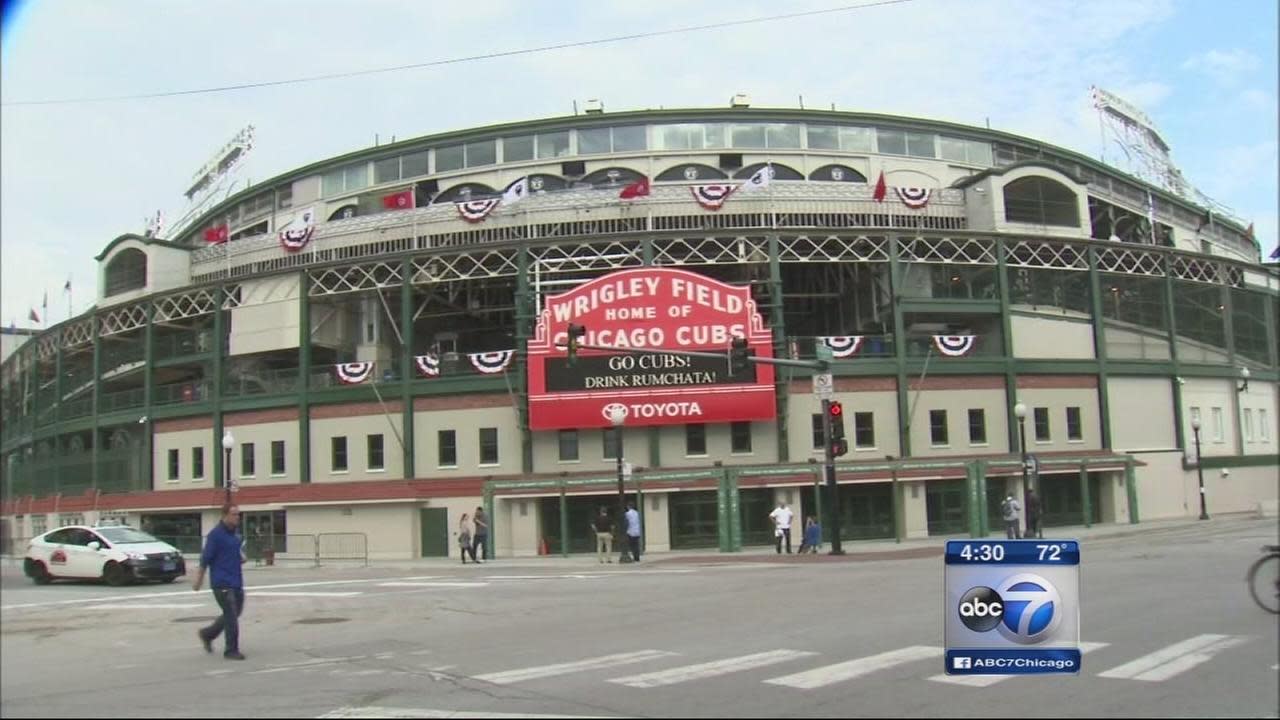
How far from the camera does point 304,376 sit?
43531 mm

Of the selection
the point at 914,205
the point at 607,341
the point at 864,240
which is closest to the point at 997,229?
the point at 914,205

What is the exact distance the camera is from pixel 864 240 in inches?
1681

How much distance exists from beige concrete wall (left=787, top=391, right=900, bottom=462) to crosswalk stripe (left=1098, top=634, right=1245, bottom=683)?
31.6 meters

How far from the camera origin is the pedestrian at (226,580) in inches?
446

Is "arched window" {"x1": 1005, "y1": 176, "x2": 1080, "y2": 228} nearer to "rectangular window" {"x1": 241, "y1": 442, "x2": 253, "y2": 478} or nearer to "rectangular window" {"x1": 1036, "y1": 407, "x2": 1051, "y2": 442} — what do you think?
"rectangular window" {"x1": 1036, "y1": 407, "x2": 1051, "y2": 442}

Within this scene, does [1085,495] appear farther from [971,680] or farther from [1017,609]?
[1017,609]

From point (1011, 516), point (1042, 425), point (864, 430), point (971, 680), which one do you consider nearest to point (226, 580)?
point (971, 680)

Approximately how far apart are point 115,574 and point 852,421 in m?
27.2

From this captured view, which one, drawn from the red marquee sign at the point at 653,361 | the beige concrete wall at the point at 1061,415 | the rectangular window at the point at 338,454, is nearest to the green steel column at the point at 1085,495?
the beige concrete wall at the point at 1061,415

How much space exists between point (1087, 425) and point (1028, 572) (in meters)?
42.5

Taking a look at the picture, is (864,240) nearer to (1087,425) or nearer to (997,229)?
(997,229)

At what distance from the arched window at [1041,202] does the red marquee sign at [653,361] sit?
16.5 metres

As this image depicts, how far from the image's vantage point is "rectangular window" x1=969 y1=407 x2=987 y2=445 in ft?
137

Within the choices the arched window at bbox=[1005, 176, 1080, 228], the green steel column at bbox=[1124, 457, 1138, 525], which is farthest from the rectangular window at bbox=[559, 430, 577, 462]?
the arched window at bbox=[1005, 176, 1080, 228]
